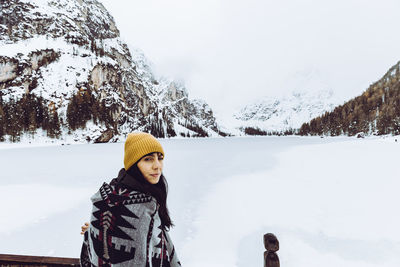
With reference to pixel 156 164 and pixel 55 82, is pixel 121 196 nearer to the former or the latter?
pixel 156 164

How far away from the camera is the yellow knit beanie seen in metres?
1.87

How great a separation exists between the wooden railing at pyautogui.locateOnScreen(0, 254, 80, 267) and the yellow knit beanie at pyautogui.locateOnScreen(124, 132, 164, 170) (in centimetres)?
165

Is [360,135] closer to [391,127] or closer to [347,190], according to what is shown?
[391,127]

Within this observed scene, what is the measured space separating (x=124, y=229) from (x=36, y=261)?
2062 millimetres

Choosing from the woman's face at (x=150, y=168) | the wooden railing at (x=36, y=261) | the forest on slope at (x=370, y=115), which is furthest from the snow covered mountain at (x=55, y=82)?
the forest on slope at (x=370, y=115)

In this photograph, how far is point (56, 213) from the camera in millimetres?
10195

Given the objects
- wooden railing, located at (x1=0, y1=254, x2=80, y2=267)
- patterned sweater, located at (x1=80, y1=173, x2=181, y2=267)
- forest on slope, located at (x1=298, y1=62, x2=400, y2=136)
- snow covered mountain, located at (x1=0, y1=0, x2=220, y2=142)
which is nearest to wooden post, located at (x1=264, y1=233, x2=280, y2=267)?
patterned sweater, located at (x1=80, y1=173, x2=181, y2=267)

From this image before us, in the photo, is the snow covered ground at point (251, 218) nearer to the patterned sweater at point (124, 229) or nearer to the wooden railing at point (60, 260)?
the wooden railing at point (60, 260)

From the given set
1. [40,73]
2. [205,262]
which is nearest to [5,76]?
[40,73]

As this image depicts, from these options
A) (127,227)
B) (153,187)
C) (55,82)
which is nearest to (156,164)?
(153,187)

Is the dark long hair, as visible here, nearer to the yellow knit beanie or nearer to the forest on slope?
the yellow knit beanie

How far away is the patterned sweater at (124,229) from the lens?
148cm

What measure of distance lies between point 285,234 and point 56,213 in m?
10.1

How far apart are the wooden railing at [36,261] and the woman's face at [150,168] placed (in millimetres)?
1654
